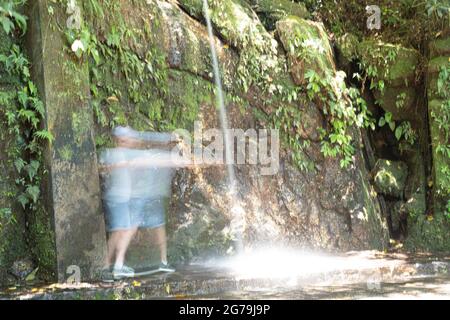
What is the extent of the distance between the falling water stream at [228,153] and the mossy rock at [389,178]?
2.67m

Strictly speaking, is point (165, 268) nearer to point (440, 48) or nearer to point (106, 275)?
point (106, 275)

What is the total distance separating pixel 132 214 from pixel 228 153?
1.87 metres

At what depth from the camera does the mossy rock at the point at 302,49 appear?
7.79 meters

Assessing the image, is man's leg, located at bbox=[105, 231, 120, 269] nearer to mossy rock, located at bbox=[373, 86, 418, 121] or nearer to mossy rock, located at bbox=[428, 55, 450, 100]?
mossy rock, located at bbox=[373, 86, 418, 121]

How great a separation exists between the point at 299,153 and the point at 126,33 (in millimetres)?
3003

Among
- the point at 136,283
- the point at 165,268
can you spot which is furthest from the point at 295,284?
the point at 136,283

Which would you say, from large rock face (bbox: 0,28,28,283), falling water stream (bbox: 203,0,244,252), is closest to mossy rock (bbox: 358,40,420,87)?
falling water stream (bbox: 203,0,244,252)

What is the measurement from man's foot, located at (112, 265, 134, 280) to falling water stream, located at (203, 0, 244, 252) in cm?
166

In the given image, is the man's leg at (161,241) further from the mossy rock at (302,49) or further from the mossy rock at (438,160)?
the mossy rock at (438,160)

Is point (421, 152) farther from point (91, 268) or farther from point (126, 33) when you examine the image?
point (91, 268)

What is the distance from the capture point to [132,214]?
595cm

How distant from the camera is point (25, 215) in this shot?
18.8 ft

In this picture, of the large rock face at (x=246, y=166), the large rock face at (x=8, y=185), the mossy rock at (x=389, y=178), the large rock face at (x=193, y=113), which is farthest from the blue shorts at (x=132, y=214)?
the mossy rock at (x=389, y=178)

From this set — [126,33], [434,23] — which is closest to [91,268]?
[126,33]
